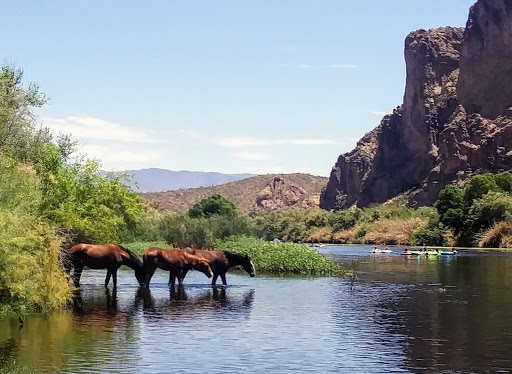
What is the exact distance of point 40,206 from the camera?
108 ft

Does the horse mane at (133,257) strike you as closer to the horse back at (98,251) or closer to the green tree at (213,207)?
the horse back at (98,251)

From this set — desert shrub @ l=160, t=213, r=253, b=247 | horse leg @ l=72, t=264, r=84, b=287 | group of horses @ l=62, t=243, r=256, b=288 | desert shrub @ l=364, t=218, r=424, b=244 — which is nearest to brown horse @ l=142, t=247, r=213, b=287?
group of horses @ l=62, t=243, r=256, b=288

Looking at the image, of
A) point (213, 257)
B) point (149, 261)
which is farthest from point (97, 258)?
point (213, 257)

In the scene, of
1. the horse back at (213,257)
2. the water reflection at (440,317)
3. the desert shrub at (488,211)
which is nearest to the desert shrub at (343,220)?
the desert shrub at (488,211)

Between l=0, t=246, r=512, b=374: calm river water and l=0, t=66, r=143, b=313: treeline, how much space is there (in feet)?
4.98

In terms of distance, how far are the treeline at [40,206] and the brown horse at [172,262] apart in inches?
113

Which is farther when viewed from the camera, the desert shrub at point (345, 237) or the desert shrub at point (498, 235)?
the desert shrub at point (345, 237)

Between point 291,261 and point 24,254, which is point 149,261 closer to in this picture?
point 291,261

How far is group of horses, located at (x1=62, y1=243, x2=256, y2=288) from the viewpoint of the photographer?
35281mm

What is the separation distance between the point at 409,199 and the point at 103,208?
535 feet

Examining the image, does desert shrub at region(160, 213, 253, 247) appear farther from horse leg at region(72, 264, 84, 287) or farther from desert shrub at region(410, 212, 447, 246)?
desert shrub at region(410, 212, 447, 246)

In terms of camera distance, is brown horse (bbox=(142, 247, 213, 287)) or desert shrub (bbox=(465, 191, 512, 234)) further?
desert shrub (bbox=(465, 191, 512, 234))

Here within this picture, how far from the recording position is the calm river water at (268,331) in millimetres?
20766

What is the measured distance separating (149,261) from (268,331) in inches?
547
